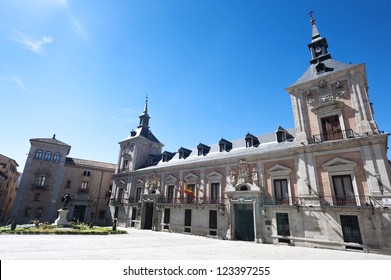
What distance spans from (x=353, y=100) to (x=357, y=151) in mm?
4282

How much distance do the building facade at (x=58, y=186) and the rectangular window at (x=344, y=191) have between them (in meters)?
30.6

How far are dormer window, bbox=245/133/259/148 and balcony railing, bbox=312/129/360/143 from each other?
621 cm

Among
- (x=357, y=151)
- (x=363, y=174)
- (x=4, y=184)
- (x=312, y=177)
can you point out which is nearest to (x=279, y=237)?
(x=312, y=177)

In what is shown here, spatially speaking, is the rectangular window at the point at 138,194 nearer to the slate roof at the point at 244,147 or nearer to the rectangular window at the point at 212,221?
the slate roof at the point at 244,147

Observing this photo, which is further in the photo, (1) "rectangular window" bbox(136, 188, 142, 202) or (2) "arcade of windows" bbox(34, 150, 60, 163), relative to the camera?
(2) "arcade of windows" bbox(34, 150, 60, 163)

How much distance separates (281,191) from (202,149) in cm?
1170

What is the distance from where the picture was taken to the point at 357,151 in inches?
582

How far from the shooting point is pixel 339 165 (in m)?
15.2

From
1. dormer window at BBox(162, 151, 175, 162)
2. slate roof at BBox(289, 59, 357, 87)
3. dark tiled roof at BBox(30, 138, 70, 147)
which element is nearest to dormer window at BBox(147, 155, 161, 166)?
dormer window at BBox(162, 151, 175, 162)

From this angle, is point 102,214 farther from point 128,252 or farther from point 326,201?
point 326,201

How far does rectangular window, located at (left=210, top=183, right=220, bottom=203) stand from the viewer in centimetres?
2141

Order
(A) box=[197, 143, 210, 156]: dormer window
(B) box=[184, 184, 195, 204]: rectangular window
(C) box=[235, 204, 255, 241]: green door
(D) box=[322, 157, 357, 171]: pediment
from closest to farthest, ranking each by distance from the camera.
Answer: (D) box=[322, 157, 357, 171]: pediment → (C) box=[235, 204, 255, 241]: green door → (B) box=[184, 184, 195, 204]: rectangular window → (A) box=[197, 143, 210, 156]: dormer window

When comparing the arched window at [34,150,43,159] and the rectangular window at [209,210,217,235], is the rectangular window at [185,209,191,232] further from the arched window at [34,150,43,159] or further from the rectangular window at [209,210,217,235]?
the arched window at [34,150,43,159]

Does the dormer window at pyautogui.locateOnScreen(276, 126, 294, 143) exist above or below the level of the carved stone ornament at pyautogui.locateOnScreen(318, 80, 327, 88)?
below
